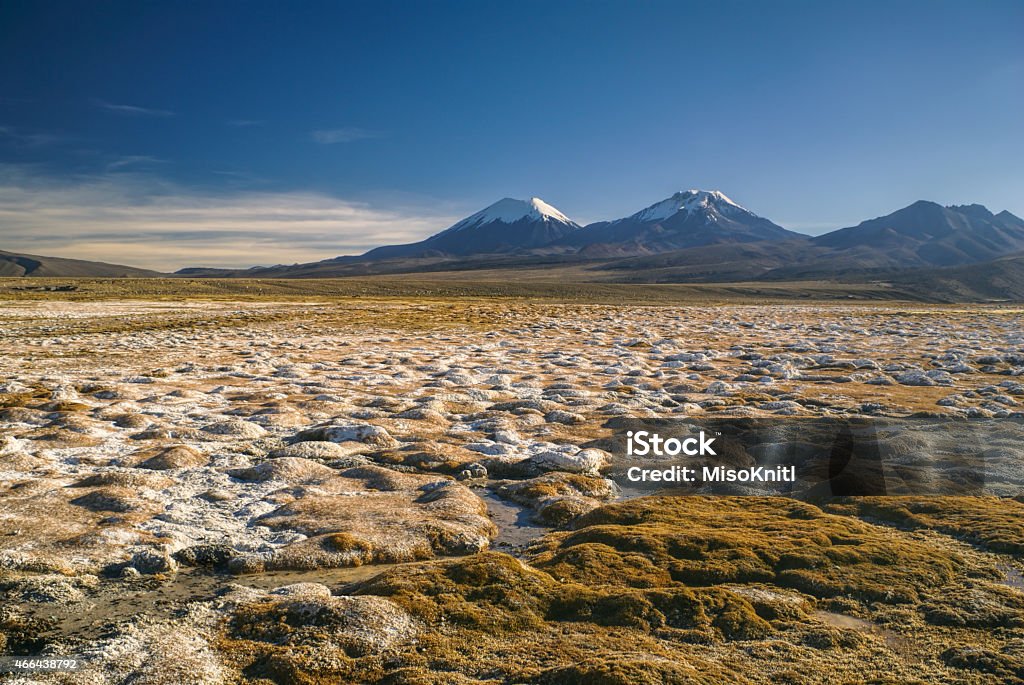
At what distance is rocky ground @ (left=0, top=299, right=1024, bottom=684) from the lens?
6.63m

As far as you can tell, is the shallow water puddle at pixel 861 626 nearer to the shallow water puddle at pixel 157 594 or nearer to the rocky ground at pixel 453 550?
the rocky ground at pixel 453 550

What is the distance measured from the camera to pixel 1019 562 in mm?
8812

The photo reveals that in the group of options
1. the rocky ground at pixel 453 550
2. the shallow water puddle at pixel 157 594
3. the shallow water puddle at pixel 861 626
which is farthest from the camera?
the shallow water puddle at pixel 157 594

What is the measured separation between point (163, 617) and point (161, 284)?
12776 cm

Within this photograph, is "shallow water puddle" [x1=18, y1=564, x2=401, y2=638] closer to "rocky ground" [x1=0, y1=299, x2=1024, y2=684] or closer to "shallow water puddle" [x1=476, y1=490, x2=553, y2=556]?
"rocky ground" [x1=0, y1=299, x2=1024, y2=684]

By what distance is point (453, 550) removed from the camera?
10.4 metres

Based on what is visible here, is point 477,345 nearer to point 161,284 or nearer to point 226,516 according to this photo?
point 226,516

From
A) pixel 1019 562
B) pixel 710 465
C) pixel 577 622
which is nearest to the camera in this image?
pixel 577 622

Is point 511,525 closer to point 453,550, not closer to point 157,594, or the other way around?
point 453,550

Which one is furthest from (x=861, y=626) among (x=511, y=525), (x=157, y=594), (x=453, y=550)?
(x=157, y=594)

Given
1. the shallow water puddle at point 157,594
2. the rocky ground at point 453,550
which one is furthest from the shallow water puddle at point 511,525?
the shallow water puddle at point 157,594

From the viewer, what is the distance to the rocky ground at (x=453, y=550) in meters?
6.63

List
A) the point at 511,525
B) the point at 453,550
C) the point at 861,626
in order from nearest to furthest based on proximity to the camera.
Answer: the point at 861,626 < the point at 453,550 < the point at 511,525

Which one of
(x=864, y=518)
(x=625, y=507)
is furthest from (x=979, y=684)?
(x=625, y=507)
